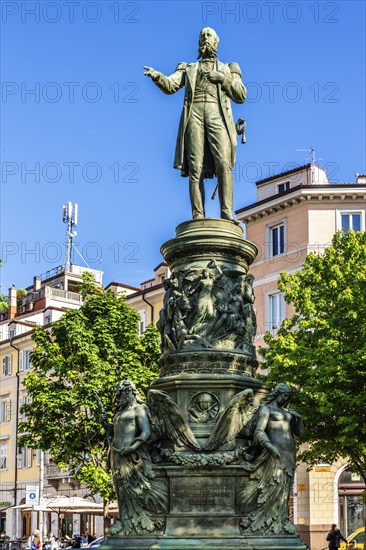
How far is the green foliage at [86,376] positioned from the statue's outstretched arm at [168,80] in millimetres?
21865

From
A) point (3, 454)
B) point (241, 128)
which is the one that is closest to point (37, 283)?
point (3, 454)

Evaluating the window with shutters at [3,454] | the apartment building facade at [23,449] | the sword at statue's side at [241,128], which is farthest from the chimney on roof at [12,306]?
the sword at statue's side at [241,128]

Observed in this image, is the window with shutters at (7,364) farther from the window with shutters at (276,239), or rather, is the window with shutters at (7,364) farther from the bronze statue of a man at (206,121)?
the bronze statue of a man at (206,121)

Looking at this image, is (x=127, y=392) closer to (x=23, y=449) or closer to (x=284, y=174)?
(x=284, y=174)

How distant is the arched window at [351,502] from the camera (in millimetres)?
42812

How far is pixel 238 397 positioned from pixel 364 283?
19555mm

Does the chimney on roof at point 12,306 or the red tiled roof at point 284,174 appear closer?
the red tiled roof at point 284,174

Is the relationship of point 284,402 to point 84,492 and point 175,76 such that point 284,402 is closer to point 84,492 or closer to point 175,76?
point 175,76

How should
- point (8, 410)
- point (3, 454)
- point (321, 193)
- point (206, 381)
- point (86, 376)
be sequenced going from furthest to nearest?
point (3, 454), point (8, 410), point (321, 193), point (86, 376), point (206, 381)

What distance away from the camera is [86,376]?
37062 mm

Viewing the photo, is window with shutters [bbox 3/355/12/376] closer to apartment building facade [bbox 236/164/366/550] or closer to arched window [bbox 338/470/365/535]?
apartment building facade [bbox 236/164/366/550]

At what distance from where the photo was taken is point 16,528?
224 feet

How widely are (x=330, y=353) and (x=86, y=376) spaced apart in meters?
11.1

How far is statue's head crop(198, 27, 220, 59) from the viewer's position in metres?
14.6
